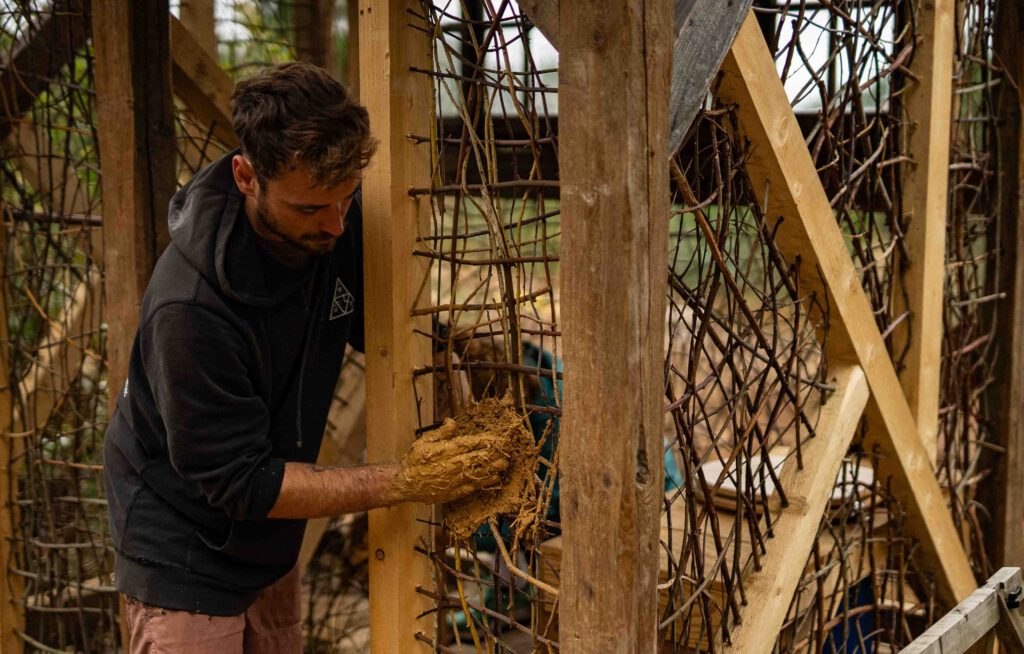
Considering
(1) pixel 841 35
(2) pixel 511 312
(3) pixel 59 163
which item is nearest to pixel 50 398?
(3) pixel 59 163

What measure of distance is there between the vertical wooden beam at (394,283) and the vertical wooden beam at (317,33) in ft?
9.22

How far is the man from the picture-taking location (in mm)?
2045

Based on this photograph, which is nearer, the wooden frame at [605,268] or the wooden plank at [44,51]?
the wooden frame at [605,268]

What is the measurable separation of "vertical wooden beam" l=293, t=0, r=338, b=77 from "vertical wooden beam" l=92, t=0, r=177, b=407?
2.07 metres

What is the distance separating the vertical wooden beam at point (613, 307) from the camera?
1473 mm

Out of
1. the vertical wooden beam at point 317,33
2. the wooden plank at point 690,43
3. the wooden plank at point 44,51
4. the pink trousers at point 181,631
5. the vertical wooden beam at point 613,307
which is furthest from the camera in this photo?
the vertical wooden beam at point 317,33

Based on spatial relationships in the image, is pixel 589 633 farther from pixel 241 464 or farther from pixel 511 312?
pixel 241 464

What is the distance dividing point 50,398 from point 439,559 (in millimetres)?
2154

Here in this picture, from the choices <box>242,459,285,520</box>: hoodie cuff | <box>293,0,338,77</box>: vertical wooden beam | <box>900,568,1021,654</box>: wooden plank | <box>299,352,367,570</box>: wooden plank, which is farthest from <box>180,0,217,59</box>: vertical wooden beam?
<box>900,568,1021,654</box>: wooden plank

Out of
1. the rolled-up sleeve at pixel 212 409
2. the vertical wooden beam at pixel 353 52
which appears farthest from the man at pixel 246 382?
the vertical wooden beam at pixel 353 52

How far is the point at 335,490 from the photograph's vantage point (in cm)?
214

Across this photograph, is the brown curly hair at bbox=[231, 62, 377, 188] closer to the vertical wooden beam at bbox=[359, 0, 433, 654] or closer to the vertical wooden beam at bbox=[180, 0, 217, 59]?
the vertical wooden beam at bbox=[359, 0, 433, 654]

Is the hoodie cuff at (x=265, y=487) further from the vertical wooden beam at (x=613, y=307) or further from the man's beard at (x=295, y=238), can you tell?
the vertical wooden beam at (x=613, y=307)

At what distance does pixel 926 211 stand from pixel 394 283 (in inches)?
68.3
